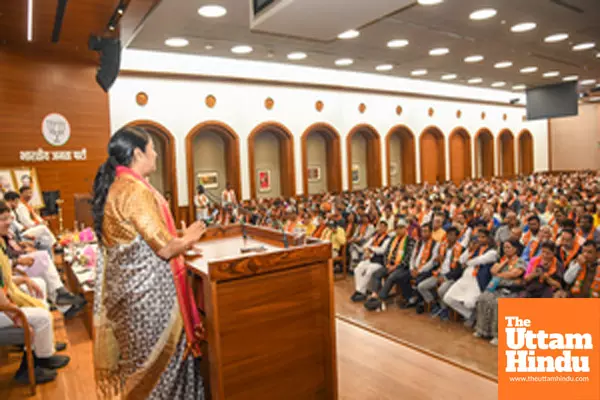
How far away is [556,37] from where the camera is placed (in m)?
9.91

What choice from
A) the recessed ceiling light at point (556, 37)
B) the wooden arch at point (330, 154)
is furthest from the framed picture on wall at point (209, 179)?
the recessed ceiling light at point (556, 37)

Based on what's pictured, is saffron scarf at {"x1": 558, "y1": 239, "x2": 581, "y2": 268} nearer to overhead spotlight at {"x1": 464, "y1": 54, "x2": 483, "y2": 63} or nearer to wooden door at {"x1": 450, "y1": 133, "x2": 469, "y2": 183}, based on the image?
overhead spotlight at {"x1": 464, "y1": 54, "x2": 483, "y2": 63}

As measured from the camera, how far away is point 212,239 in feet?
10.3

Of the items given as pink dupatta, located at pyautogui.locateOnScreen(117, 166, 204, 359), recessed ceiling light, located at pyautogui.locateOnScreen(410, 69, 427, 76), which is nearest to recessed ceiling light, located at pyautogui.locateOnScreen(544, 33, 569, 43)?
recessed ceiling light, located at pyautogui.locateOnScreen(410, 69, 427, 76)

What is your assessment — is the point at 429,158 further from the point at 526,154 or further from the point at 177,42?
the point at 177,42


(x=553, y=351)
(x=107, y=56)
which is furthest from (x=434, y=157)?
(x=553, y=351)

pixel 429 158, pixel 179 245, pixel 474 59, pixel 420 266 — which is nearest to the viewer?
pixel 179 245

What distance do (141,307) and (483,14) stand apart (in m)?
8.08

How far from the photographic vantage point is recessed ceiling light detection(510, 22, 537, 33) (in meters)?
8.90

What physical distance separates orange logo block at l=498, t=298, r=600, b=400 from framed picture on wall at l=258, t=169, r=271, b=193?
1187cm

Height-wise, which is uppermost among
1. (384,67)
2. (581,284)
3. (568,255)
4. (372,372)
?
(384,67)

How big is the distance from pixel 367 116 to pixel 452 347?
11.4 metres

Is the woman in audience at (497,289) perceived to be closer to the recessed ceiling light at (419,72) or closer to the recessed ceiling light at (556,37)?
the recessed ceiling light at (556,37)

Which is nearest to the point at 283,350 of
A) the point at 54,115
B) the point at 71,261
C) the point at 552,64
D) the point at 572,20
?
the point at 71,261
